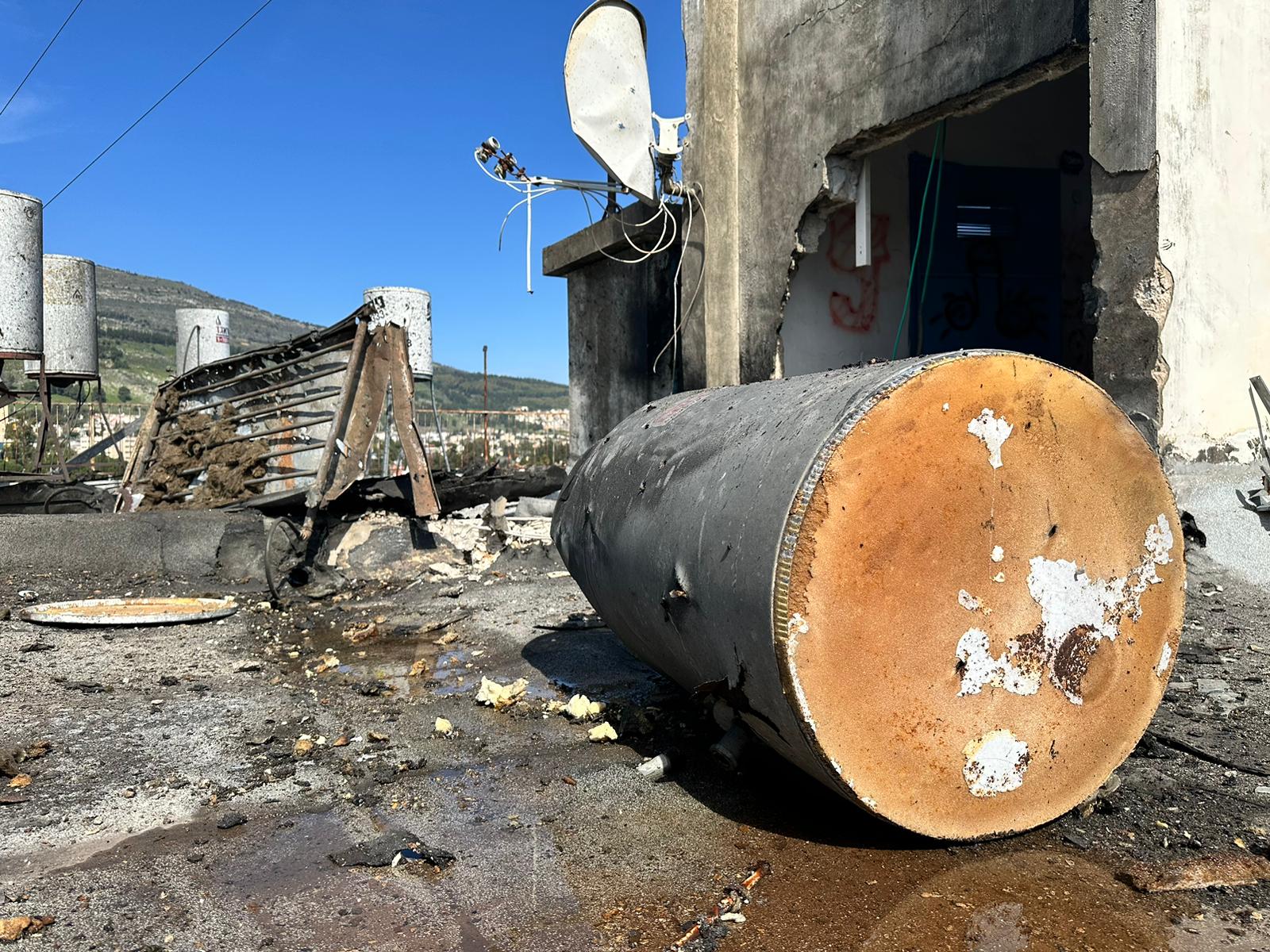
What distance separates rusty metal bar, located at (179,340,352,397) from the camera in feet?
26.1

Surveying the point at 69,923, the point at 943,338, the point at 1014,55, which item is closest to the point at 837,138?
the point at 1014,55

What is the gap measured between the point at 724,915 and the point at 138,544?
21.5ft

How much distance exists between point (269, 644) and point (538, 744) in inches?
104

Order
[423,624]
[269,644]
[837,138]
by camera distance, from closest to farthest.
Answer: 1. [269,644]
2. [423,624]
3. [837,138]

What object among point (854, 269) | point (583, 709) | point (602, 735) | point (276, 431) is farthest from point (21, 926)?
point (854, 269)

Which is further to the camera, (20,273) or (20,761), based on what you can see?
(20,273)

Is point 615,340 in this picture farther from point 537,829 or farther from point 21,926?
point 21,926

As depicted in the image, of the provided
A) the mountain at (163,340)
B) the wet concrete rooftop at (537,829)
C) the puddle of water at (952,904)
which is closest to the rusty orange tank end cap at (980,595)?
the puddle of water at (952,904)

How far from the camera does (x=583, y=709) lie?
365 cm

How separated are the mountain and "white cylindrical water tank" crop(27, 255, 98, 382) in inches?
1233

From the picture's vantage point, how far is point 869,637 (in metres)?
2.27

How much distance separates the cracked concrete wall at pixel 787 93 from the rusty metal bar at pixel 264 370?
10.2ft

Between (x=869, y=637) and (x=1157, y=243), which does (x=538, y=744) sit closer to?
(x=869, y=637)

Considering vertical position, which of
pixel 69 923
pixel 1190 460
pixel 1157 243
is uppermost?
pixel 1157 243
